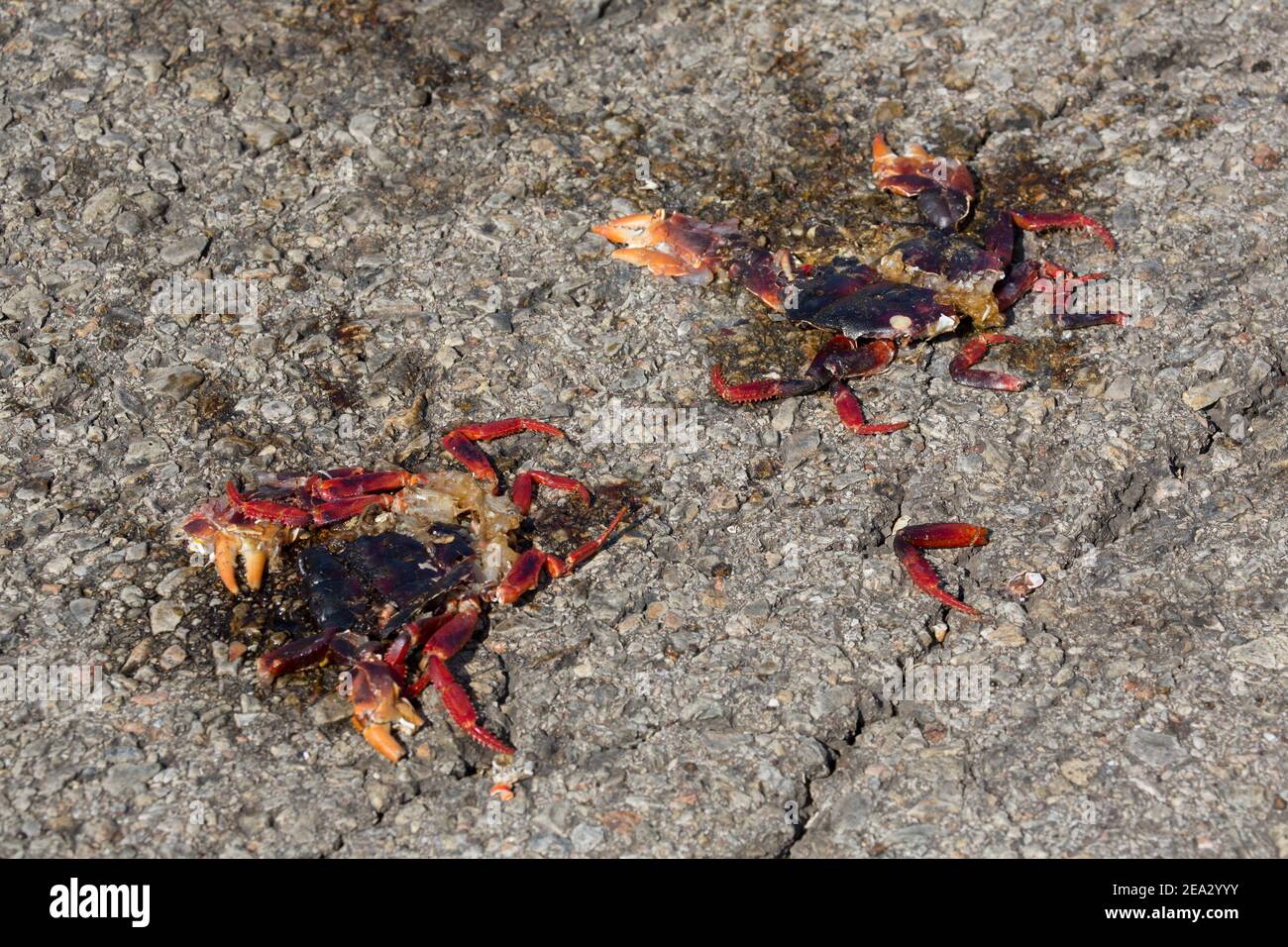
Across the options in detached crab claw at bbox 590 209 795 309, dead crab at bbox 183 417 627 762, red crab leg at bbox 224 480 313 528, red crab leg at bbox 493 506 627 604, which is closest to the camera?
dead crab at bbox 183 417 627 762

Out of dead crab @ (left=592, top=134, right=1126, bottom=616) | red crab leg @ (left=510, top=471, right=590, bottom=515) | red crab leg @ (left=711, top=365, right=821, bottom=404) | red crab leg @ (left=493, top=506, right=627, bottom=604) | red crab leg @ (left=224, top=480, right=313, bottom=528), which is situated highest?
dead crab @ (left=592, top=134, right=1126, bottom=616)

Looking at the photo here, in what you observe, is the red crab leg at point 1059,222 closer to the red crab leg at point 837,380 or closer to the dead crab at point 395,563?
the red crab leg at point 837,380

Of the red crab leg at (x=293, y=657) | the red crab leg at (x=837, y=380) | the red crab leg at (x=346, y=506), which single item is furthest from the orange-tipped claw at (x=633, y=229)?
the red crab leg at (x=293, y=657)

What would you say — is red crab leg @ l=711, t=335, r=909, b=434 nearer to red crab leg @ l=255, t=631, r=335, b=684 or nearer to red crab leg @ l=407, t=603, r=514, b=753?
red crab leg @ l=407, t=603, r=514, b=753

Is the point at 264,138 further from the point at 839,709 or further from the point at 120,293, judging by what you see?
the point at 839,709

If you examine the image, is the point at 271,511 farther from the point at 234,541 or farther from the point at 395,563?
the point at 395,563

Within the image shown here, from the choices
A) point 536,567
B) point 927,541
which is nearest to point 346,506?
point 536,567

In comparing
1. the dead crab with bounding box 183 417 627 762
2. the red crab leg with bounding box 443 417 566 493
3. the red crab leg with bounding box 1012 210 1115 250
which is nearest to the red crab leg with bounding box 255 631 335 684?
the dead crab with bounding box 183 417 627 762

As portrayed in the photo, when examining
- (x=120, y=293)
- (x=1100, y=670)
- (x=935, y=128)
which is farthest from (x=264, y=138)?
(x=1100, y=670)
